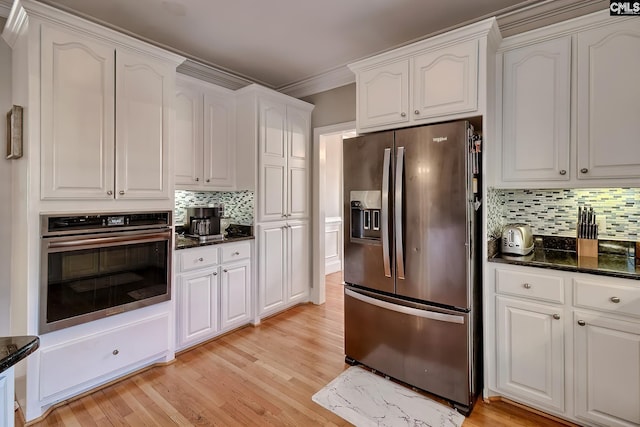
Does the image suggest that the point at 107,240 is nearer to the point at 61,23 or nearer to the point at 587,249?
the point at 61,23

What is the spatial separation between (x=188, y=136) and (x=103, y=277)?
4.70ft

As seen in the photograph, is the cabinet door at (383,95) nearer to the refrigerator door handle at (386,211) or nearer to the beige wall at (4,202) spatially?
the refrigerator door handle at (386,211)

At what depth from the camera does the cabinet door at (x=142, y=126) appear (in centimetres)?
221

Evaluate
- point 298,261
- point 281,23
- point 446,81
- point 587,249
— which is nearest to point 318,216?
point 298,261

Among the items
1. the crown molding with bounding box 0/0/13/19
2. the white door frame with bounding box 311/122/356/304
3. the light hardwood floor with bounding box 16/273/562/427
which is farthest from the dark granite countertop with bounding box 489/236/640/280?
the crown molding with bounding box 0/0/13/19

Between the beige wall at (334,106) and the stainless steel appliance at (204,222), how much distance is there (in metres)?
1.64

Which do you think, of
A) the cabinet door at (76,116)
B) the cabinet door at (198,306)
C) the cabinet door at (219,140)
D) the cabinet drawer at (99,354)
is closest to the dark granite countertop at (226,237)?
the cabinet door at (198,306)

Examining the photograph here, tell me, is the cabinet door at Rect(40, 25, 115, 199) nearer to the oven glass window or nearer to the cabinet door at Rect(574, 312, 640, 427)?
the oven glass window

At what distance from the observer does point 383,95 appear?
2365mm

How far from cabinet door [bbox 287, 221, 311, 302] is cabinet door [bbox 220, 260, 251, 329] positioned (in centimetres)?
58

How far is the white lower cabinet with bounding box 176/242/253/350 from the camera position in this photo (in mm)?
2674

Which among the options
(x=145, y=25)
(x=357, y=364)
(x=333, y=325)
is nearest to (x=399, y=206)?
(x=357, y=364)

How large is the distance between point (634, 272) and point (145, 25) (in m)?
3.78

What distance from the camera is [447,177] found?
6.50ft
